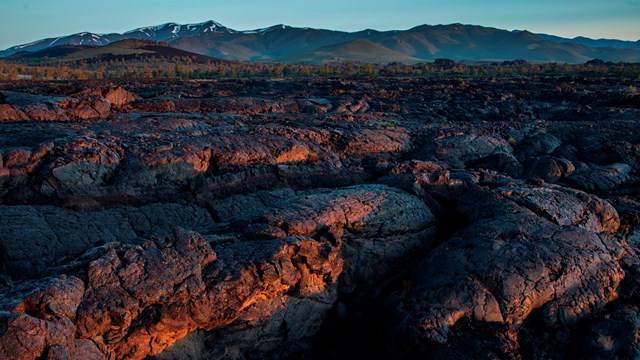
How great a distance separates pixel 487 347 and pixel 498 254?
145 cm

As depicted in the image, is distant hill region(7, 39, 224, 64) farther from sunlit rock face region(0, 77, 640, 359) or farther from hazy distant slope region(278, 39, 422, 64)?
sunlit rock face region(0, 77, 640, 359)

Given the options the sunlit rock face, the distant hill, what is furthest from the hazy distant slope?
the sunlit rock face

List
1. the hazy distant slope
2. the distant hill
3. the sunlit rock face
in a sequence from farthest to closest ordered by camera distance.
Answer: the hazy distant slope
the distant hill
the sunlit rock face

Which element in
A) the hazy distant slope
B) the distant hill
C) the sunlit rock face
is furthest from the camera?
the hazy distant slope

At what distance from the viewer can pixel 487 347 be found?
5.61 metres

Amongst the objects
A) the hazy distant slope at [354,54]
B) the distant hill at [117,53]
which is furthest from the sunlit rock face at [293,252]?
the hazy distant slope at [354,54]

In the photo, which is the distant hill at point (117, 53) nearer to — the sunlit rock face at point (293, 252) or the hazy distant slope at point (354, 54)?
the hazy distant slope at point (354, 54)

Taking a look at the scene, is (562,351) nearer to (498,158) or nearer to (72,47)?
(498,158)

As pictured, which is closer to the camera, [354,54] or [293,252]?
[293,252]

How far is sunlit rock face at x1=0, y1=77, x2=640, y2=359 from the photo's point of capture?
5574mm

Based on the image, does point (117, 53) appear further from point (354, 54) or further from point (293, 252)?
point (293, 252)

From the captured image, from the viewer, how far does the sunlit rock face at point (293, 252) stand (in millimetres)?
5574

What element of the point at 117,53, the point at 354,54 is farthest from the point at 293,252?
the point at 354,54

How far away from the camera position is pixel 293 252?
6.45 meters
